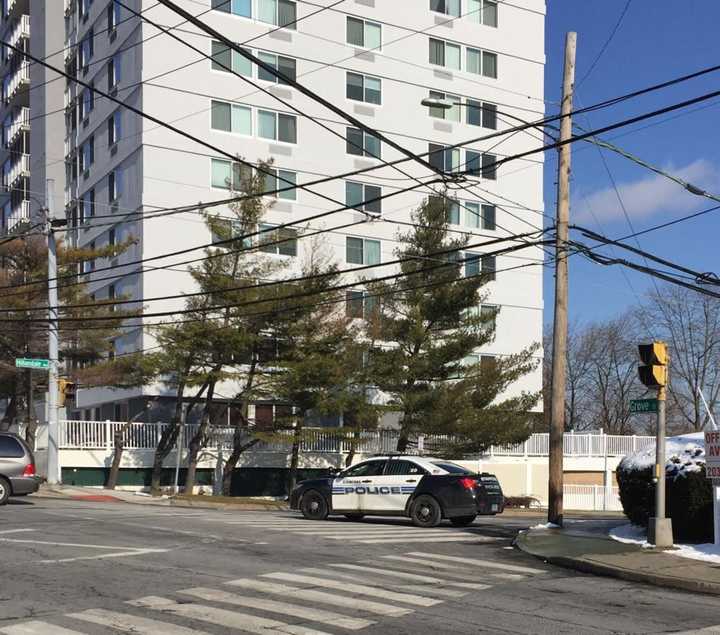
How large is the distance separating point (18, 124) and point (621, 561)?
52.4 m

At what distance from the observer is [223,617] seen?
10016 mm

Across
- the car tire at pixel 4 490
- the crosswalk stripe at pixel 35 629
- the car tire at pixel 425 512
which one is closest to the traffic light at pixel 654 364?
the car tire at pixel 425 512

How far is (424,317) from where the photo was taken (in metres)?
37.6

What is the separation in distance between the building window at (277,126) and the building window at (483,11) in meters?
11.6

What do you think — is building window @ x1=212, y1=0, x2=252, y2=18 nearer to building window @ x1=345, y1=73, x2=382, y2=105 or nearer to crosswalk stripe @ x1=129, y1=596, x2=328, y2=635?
building window @ x1=345, y1=73, x2=382, y2=105

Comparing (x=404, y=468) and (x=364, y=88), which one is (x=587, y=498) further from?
(x=404, y=468)

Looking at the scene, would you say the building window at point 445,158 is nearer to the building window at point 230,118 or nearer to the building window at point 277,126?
the building window at point 277,126

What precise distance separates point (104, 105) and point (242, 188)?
1345 cm

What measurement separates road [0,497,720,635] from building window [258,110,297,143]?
2758 cm

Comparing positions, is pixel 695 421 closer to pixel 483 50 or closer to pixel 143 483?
pixel 483 50

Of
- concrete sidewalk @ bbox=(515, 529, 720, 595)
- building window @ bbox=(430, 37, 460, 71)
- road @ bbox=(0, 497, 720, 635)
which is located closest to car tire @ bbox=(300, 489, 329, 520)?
road @ bbox=(0, 497, 720, 635)

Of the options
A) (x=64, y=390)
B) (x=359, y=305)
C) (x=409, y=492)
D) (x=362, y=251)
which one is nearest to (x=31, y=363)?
(x=64, y=390)

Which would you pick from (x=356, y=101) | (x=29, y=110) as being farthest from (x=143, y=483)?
(x=29, y=110)

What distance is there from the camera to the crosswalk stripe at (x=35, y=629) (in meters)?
9.09
